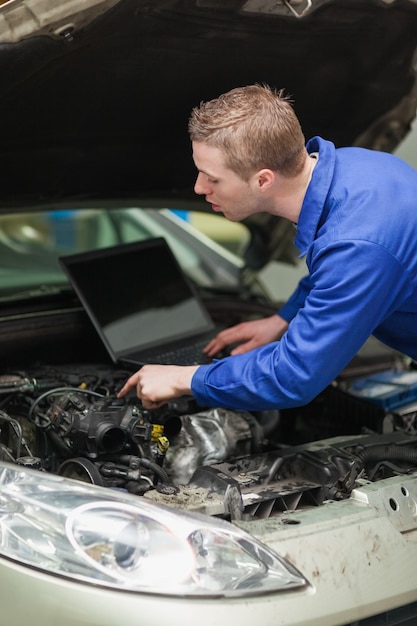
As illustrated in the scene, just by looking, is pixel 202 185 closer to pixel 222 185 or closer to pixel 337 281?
pixel 222 185

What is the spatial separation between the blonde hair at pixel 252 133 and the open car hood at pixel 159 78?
325 millimetres

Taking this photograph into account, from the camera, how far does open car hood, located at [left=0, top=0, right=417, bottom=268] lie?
87.2 inches

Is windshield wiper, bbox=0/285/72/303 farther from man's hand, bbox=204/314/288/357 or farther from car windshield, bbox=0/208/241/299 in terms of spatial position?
man's hand, bbox=204/314/288/357

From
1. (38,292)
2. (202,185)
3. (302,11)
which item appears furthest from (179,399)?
(302,11)

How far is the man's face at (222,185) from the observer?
210 cm

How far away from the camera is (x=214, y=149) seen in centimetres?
209

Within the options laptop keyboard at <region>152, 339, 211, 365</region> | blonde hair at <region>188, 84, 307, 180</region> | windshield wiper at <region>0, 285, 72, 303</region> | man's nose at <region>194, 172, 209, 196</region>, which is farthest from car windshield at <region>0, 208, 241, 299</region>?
blonde hair at <region>188, 84, 307, 180</region>

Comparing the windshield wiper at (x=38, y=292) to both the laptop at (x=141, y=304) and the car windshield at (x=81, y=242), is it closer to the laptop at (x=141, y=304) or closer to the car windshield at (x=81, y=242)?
the car windshield at (x=81, y=242)

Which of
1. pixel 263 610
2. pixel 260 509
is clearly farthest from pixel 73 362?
pixel 263 610

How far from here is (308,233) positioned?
2.11 m

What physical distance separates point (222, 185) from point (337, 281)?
0.39 m

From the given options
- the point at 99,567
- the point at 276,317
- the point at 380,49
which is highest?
the point at 380,49

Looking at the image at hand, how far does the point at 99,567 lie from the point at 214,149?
98 centimetres

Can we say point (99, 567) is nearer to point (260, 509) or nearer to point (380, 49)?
point (260, 509)
